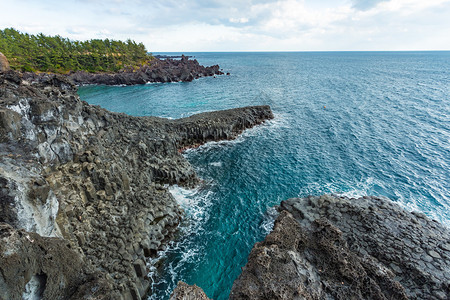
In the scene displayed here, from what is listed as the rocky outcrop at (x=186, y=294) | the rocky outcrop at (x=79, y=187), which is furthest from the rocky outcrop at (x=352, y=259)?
the rocky outcrop at (x=79, y=187)

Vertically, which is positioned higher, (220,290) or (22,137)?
(22,137)

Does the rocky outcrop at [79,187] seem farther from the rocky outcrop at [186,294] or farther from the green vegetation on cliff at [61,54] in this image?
the green vegetation on cliff at [61,54]

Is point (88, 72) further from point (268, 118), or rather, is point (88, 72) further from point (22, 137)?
point (22, 137)

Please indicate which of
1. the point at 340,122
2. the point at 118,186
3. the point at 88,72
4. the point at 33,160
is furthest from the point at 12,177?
the point at 88,72

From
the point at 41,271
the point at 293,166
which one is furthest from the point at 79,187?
the point at 293,166

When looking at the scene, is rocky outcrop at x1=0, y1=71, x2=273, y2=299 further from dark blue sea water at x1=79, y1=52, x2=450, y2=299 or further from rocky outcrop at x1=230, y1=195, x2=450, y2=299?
rocky outcrop at x1=230, y1=195, x2=450, y2=299

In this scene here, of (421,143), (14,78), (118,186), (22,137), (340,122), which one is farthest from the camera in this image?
(340,122)

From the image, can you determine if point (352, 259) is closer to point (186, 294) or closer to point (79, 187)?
point (186, 294)

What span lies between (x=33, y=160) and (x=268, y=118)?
2002 inches

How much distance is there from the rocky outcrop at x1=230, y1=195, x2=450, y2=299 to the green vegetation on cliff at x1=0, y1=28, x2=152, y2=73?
137512 mm

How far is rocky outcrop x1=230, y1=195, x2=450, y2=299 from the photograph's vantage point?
14641 mm

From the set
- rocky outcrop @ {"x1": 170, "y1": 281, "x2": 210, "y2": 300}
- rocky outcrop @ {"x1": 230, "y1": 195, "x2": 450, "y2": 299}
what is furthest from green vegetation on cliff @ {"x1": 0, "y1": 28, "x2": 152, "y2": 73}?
rocky outcrop @ {"x1": 230, "y1": 195, "x2": 450, "y2": 299}

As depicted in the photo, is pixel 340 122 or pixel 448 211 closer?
pixel 448 211

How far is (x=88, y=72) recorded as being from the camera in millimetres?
119688
